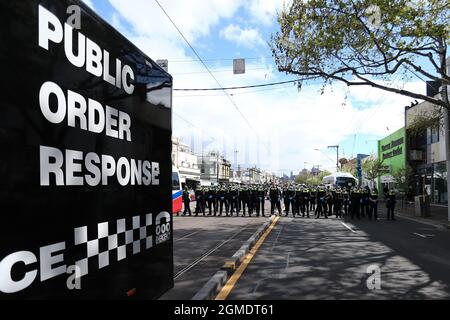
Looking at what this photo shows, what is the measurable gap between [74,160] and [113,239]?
2.71ft

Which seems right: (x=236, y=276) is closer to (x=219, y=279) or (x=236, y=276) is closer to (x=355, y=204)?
(x=219, y=279)

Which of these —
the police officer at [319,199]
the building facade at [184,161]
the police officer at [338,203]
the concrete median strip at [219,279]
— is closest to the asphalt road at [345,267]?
the concrete median strip at [219,279]

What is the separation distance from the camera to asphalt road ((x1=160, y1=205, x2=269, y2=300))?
652 centimetres

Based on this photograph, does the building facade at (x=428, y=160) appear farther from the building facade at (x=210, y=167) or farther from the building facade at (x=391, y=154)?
the building facade at (x=210, y=167)

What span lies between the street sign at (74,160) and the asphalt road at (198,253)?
7.50 feet

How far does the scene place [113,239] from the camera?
332cm

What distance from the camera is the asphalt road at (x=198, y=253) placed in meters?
6.52

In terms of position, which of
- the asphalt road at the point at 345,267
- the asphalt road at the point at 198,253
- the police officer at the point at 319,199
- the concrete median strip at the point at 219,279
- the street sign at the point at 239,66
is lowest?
the asphalt road at the point at 345,267

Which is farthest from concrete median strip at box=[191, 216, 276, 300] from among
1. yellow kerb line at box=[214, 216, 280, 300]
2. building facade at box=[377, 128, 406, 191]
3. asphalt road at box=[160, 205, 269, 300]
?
building facade at box=[377, 128, 406, 191]

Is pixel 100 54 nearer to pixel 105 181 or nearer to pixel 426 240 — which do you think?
pixel 105 181

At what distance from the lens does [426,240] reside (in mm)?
12641

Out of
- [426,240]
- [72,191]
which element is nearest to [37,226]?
[72,191]

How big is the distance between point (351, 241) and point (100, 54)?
1048 cm
